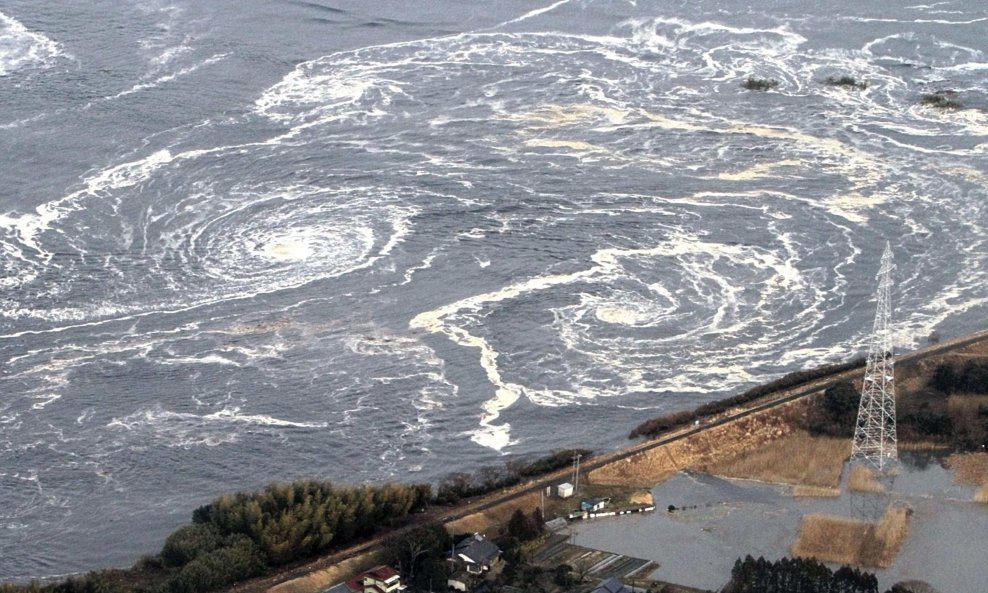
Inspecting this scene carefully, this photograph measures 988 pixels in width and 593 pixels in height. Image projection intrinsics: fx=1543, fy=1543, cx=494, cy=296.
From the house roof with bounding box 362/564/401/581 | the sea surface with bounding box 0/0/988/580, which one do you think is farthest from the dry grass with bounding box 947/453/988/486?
the house roof with bounding box 362/564/401/581

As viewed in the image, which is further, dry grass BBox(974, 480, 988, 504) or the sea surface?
the sea surface

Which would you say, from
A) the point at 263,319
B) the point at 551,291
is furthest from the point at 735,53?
the point at 263,319

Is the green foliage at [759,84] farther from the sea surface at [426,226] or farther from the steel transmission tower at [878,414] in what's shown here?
the steel transmission tower at [878,414]

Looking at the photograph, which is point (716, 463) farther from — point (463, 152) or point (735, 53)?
point (735, 53)

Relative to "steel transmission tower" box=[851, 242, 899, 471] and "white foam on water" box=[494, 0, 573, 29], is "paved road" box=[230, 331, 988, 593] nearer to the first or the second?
"steel transmission tower" box=[851, 242, 899, 471]

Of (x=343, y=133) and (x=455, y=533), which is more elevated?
(x=343, y=133)

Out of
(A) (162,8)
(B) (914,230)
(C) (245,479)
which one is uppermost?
(A) (162,8)

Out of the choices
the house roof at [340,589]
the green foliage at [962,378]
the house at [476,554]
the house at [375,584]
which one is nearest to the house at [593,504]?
the house at [476,554]
